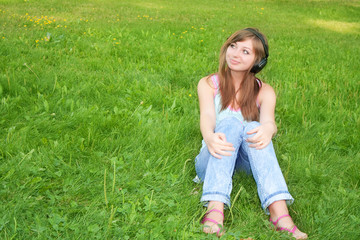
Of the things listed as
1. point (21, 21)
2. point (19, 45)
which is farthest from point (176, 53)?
point (21, 21)

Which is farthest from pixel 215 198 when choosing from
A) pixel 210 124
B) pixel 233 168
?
pixel 210 124

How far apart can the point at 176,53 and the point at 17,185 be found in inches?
142

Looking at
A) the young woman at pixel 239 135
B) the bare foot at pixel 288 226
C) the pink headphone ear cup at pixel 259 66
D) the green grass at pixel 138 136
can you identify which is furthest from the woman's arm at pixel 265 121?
the bare foot at pixel 288 226

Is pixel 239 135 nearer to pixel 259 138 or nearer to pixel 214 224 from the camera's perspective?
pixel 259 138

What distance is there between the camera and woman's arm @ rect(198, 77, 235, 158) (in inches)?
97.3

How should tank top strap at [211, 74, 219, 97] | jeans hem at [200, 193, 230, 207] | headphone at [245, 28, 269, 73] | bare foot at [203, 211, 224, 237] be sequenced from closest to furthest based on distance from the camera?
bare foot at [203, 211, 224, 237]
jeans hem at [200, 193, 230, 207]
headphone at [245, 28, 269, 73]
tank top strap at [211, 74, 219, 97]

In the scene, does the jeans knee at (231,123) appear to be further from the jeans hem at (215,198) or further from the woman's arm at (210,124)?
the jeans hem at (215,198)

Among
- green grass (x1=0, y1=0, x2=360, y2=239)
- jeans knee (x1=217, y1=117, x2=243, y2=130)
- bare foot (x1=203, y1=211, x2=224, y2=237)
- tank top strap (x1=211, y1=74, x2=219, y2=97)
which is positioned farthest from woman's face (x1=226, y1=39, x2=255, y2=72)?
bare foot (x1=203, y1=211, x2=224, y2=237)

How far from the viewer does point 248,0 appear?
47.0 ft

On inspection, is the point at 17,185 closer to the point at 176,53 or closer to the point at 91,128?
the point at 91,128

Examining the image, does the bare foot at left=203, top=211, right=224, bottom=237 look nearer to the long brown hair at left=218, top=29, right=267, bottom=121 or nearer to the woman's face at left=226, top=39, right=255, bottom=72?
the long brown hair at left=218, top=29, right=267, bottom=121

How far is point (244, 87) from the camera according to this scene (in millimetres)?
3102

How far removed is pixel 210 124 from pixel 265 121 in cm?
42

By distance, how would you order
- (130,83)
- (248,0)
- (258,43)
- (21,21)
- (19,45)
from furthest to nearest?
(248,0)
(21,21)
(19,45)
(130,83)
(258,43)
